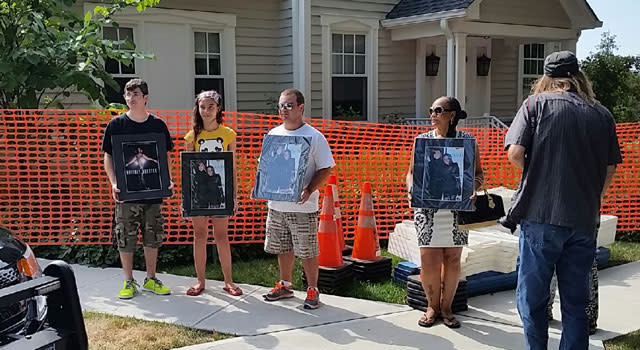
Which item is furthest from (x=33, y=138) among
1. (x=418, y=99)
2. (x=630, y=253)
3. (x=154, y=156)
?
(x=418, y=99)

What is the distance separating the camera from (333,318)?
5008 mm

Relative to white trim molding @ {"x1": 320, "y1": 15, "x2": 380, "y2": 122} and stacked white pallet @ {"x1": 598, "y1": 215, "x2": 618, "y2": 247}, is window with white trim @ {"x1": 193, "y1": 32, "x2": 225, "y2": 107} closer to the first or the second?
white trim molding @ {"x1": 320, "y1": 15, "x2": 380, "y2": 122}

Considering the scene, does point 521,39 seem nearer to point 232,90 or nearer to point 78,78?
point 232,90

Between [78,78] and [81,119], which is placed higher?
[78,78]

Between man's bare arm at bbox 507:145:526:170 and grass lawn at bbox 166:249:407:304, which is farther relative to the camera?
grass lawn at bbox 166:249:407:304

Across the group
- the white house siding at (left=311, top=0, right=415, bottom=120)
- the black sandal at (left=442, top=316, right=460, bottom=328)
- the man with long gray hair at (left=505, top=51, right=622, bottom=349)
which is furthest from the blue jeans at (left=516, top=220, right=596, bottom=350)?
the white house siding at (left=311, top=0, right=415, bottom=120)

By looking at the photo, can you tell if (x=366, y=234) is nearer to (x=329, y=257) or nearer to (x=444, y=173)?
(x=329, y=257)

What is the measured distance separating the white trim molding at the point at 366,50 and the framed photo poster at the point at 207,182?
749 centimetres

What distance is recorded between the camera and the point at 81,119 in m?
6.89

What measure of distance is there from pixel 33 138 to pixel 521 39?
1126 cm

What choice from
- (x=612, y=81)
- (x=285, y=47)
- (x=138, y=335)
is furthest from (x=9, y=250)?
(x=612, y=81)

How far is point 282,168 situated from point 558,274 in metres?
2.20

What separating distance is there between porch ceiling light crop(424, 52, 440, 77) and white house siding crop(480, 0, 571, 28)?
1476 millimetres

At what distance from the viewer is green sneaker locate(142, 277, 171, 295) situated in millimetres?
5578
